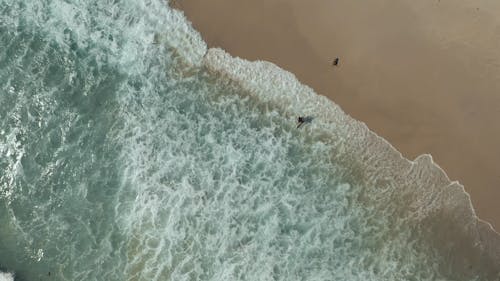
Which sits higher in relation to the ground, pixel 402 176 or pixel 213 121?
pixel 402 176

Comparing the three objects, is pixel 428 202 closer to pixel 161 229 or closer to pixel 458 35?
pixel 458 35

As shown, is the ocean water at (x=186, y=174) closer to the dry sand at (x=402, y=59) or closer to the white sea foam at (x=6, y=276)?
the white sea foam at (x=6, y=276)

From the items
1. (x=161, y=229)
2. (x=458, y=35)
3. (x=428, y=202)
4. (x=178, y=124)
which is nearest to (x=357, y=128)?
(x=428, y=202)

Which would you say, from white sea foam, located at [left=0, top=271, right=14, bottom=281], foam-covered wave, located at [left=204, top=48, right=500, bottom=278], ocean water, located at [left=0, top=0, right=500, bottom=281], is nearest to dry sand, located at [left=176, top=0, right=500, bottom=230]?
foam-covered wave, located at [left=204, top=48, right=500, bottom=278]

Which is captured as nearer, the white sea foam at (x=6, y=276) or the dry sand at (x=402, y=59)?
the white sea foam at (x=6, y=276)

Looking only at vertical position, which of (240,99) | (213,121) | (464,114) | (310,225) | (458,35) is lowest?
(310,225)

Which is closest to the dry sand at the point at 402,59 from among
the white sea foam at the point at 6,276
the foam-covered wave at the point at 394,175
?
the foam-covered wave at the point at 394,175
